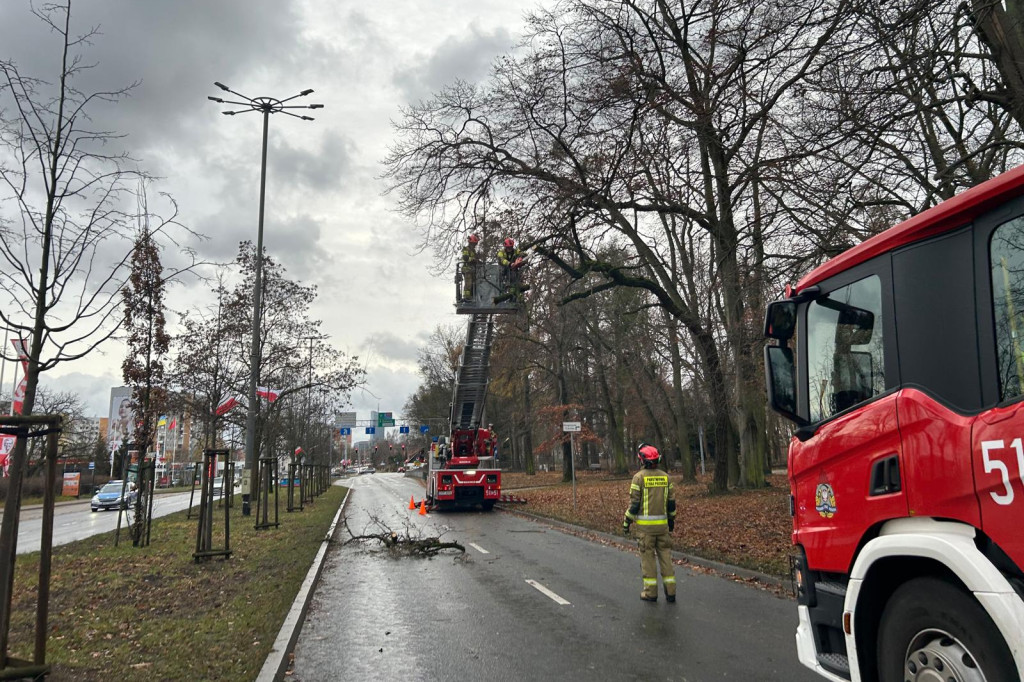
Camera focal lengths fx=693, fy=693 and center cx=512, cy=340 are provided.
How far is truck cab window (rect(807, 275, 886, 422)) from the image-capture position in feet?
13.0

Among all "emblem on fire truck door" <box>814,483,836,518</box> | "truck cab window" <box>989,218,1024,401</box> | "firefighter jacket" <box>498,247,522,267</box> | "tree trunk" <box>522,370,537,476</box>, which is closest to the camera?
"truck cab window" <box>989,218,1024,401</box>

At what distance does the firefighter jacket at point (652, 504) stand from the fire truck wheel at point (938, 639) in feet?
14.7

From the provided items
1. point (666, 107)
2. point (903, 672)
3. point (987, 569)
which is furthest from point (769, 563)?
point (666, 107)

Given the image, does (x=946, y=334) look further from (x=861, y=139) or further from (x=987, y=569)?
(x=861, y=139)

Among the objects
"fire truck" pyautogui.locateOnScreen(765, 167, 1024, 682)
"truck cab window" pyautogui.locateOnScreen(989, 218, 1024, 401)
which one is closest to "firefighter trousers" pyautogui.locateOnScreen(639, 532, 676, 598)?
"fire truck" pyautogui.locateOnScreen(765, 167, 1024, 682)

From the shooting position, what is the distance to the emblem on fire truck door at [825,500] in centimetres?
418

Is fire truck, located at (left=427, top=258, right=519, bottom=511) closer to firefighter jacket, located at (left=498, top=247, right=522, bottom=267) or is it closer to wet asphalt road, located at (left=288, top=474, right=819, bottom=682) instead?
firefighter jacket, located at (left=498, top=247, right=522, bottom=267)

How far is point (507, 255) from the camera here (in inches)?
650

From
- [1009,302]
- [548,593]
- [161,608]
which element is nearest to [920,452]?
[1009,302]

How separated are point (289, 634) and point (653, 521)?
4.16m

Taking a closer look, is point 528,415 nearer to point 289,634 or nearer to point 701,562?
point 701,562

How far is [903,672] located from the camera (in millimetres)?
3516

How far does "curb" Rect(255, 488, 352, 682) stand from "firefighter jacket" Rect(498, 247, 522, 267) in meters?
8.10

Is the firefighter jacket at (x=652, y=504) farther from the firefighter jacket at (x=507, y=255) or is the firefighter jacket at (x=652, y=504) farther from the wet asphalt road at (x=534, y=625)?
the firefighter jacket at (x=507, y=255)
